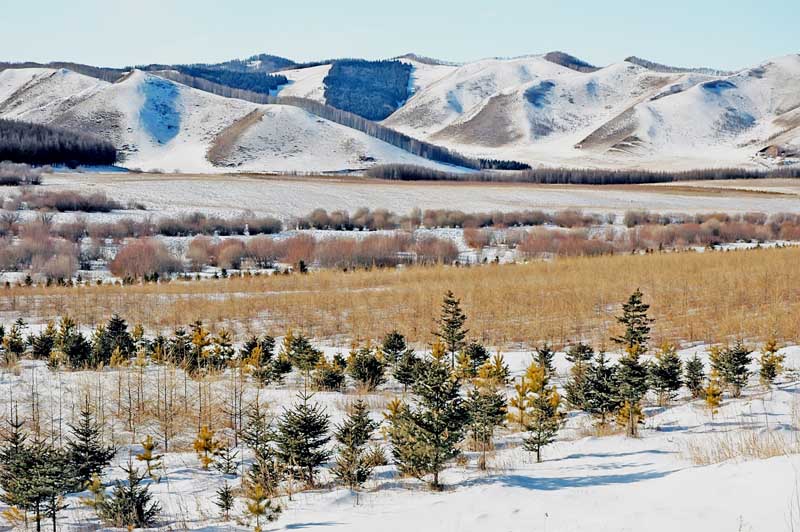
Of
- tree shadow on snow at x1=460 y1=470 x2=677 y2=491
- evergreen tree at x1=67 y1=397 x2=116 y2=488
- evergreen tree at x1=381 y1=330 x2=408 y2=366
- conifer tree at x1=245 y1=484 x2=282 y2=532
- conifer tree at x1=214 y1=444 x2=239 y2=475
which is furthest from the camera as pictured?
evergreen tree at x1=381 y1=330 x2=408 y2=366

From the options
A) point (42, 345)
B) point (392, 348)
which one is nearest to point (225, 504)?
point (392, 348)

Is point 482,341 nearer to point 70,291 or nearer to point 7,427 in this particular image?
point 7,427

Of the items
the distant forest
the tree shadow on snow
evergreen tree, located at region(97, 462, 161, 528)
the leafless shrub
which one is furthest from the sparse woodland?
the distant forest

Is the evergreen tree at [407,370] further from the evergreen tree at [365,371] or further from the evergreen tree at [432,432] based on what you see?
the evergreen tree at [432,432]

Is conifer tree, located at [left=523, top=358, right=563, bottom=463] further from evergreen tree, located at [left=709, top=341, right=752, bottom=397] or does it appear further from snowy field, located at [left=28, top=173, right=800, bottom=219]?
snowy field, located at [left=28, top=173, right=800, bottom=219]

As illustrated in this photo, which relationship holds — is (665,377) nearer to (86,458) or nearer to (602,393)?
(602,393)

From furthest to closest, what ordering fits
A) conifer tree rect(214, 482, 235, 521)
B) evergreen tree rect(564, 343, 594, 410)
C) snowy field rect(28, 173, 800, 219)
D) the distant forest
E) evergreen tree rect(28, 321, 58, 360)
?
the distant forest < snowy field rect(28, 173, 800, 219) < evergreen tree rect(28, 321, 58, 360) < evergreen tree rect(564, 343, 594, 410) < conifer tree rect(214, 482, 235, 521)
